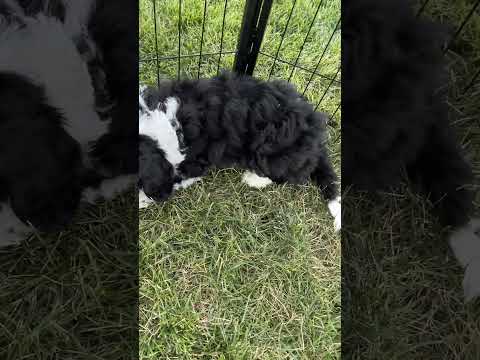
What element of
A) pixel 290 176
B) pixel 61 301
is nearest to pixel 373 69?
pixel 290 176

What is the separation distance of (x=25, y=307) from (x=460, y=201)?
1461 mm

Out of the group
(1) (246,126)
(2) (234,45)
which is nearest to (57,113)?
(1) (246,126)

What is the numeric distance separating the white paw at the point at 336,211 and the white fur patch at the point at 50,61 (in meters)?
0.91

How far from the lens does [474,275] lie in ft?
5.38

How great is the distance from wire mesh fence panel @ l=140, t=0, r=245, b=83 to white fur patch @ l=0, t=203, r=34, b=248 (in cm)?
71

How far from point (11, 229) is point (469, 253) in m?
1.53

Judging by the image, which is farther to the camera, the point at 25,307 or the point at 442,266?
the point at 442,266

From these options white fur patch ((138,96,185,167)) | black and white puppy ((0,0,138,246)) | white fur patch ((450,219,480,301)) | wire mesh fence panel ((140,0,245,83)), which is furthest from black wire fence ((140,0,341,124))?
white fur patch ((450,219,480,301))

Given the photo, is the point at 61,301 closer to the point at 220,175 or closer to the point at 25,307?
the point at 25,307

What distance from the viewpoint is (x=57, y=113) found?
1.42 meters

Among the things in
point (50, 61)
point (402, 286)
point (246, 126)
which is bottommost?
point (402, 286)

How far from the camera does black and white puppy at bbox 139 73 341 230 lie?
1642mm

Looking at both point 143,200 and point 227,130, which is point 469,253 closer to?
point 227,130

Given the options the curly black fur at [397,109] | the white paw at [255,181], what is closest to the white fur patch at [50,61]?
the white paw at [255,181]
